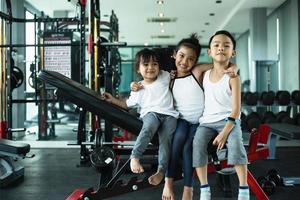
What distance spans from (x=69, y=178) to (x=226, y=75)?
1.89m

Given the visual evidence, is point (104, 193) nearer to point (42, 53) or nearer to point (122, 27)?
point (42, 53)

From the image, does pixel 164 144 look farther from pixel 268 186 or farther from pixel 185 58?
pixel 268 186

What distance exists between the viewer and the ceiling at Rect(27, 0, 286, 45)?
7.38 m

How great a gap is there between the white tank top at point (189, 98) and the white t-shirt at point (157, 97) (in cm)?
4

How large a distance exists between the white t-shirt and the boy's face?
13.2 inches

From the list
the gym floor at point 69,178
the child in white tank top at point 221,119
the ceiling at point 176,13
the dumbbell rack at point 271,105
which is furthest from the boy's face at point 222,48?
the ceiling at point 176,13

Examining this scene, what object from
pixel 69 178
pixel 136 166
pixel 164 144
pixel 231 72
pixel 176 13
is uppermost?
pixel 176 13

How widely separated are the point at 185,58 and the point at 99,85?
2.07m

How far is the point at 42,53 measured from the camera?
5.05m

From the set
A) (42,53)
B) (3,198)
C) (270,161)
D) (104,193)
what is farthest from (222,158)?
(42,53)

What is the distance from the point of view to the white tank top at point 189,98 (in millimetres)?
2016

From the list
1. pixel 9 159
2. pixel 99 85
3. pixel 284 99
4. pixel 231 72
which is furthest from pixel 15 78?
pixel 284 99

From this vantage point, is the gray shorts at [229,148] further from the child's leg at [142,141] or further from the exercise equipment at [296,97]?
the exercise equipment at [296,97]

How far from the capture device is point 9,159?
3.22 meters
